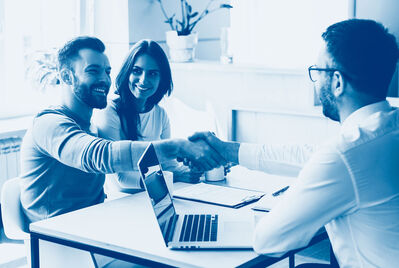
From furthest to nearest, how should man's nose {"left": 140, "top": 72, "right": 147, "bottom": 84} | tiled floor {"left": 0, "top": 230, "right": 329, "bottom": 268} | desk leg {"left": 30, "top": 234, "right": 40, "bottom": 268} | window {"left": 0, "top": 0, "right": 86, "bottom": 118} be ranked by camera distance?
window {"left": 0, "top": 0, "right": 86, "bottom": 118}, tiled floor {"left": 0, "top": 230, "right": 329, "bottom": 268}, man's nose {"left": 140, "top": 72, "right": 147, "bottom": 84}, desk leg {"left": 30, "top": 234, "right": 40, "bottom": 268}

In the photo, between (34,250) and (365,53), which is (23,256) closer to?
(34,250)

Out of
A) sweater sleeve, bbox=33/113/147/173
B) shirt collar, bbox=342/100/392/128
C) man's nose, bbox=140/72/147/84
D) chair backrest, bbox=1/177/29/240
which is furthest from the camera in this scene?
man's nose, bbox=140/72/147/84

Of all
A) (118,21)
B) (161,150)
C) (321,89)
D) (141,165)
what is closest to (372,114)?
(321,89)

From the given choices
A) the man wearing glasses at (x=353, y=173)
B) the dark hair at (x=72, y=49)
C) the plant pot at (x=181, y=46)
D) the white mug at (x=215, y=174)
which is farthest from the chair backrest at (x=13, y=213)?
the plant pot at (x=181, y=46)

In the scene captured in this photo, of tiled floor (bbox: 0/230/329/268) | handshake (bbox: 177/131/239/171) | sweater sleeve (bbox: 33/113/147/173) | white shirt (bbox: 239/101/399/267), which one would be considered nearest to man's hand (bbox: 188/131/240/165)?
handshake (bbox: 177/131/239/171)

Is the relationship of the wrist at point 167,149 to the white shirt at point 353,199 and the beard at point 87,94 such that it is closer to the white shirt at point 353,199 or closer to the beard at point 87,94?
the beard at point 87,94

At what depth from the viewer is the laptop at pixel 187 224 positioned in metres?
1.74

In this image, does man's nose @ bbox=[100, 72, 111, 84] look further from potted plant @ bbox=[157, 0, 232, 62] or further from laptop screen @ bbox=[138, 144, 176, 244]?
potted plant @ bbox=[157, 0, 232, 62]

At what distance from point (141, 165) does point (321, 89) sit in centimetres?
58

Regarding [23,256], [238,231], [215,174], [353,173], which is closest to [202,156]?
[215,174]

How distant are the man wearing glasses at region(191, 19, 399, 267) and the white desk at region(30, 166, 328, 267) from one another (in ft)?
0.44

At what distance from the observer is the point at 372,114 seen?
1.64 meters

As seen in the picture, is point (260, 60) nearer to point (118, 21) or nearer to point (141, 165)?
point (118, 21)

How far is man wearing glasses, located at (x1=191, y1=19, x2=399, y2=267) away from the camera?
4.99 feet
